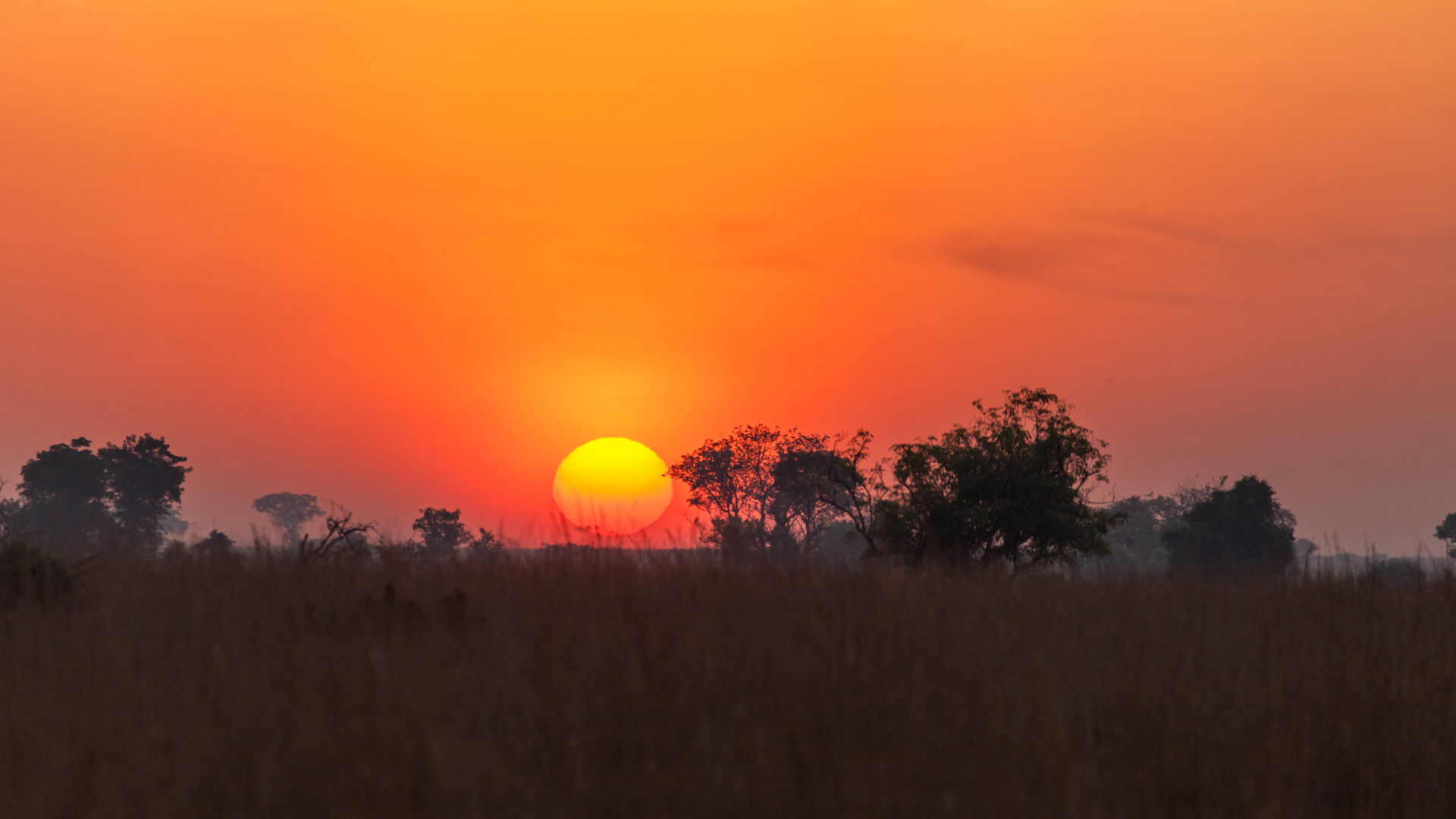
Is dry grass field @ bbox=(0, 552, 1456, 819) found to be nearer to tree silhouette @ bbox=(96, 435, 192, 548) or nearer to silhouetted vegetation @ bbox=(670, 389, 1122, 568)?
silhouetted vegetation @ bbox=(670, 389, 1122, 568)

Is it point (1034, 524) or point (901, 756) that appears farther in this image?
point (1034, 524)

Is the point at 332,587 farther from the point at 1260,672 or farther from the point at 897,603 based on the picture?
the point at 1260,672

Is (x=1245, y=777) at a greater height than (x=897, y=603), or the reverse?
(x=897, y=603)

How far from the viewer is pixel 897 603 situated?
9023mm

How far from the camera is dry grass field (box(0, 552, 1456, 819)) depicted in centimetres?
538

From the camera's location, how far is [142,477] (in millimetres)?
91438

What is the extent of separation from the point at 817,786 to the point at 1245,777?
3.17 metres

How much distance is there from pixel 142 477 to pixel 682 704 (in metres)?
102

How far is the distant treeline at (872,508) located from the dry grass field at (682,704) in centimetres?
239

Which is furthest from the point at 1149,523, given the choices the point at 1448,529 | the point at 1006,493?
the point at 1006,493

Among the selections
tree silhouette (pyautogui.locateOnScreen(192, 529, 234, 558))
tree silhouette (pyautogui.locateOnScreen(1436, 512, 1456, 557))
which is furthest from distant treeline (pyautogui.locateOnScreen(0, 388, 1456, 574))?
tree silhouette (pyautogui.locateOnScreen(1436, 512, 1456, 557))

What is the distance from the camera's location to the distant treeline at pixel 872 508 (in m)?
12.8

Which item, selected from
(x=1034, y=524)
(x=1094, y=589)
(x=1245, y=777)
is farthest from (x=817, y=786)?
(x=1034, y=524)

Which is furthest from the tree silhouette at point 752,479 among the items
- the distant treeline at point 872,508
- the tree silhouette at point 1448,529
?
the tree silhouette at point 1448,529
